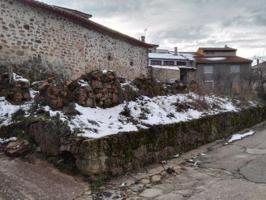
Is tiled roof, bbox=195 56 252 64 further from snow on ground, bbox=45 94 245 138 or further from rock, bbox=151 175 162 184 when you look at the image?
rock, bbox=151 175 162 184

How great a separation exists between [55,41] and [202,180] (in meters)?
9.61

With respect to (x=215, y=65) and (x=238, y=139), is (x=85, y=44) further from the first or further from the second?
(x=215, y=65)

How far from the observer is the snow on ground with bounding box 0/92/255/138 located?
7.77m

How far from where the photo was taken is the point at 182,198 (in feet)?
21.4

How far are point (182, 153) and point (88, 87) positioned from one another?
3375 millimetres

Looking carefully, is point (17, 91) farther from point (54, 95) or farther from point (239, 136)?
point (239, 136)

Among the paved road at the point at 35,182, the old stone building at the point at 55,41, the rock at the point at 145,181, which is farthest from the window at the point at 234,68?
the paved road at the point at 35,182

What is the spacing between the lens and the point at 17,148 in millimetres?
7480

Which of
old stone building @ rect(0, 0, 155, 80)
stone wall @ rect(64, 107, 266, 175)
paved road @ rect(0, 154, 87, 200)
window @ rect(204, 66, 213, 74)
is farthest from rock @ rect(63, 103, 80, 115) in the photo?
window @ rect(204, 66, 213, 74)

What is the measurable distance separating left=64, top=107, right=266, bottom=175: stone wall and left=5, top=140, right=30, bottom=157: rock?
0.89 meters

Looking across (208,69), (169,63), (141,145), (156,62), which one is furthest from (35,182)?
(208,69)

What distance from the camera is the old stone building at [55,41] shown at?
41.2ft

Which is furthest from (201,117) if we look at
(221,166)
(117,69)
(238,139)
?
(117,69)

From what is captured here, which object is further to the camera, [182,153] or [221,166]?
[182,153]
